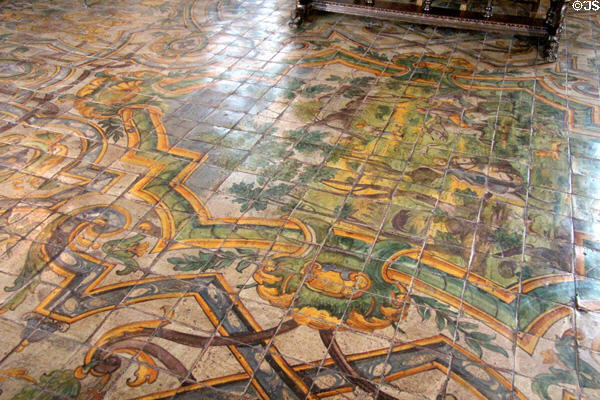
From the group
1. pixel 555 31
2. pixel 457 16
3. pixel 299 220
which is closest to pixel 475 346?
pixel 299 220

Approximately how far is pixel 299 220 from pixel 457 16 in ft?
9.85

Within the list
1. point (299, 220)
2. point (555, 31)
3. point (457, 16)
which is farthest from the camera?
point (457, 16)

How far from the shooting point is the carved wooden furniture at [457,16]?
434 centimetres

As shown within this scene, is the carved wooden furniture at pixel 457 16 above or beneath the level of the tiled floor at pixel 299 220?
above

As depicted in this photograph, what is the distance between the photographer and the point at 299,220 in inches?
107

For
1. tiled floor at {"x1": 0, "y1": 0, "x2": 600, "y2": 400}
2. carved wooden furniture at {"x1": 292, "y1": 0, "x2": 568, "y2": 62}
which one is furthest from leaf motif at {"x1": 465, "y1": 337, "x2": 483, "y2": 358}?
carved wooden furniture at {"x1": 292, "y1": 0, "x2": 568, "y2": 62}

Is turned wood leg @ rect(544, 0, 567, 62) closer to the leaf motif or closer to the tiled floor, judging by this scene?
the tiled floor

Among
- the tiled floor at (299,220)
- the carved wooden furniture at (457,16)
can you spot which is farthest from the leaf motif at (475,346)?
the carved wooden furniture at (457,16)

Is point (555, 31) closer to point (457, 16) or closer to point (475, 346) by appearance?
point (457, 16)

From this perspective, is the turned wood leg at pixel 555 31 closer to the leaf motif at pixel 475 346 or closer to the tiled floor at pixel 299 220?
the tiled floor at pixel 299 220

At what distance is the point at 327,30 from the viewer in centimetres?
480

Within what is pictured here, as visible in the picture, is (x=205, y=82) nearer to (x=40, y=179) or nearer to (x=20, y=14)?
(x=40, y=179)

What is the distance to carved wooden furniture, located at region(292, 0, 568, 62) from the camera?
171 inches

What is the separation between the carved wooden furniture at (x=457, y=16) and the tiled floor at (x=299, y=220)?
19cm
